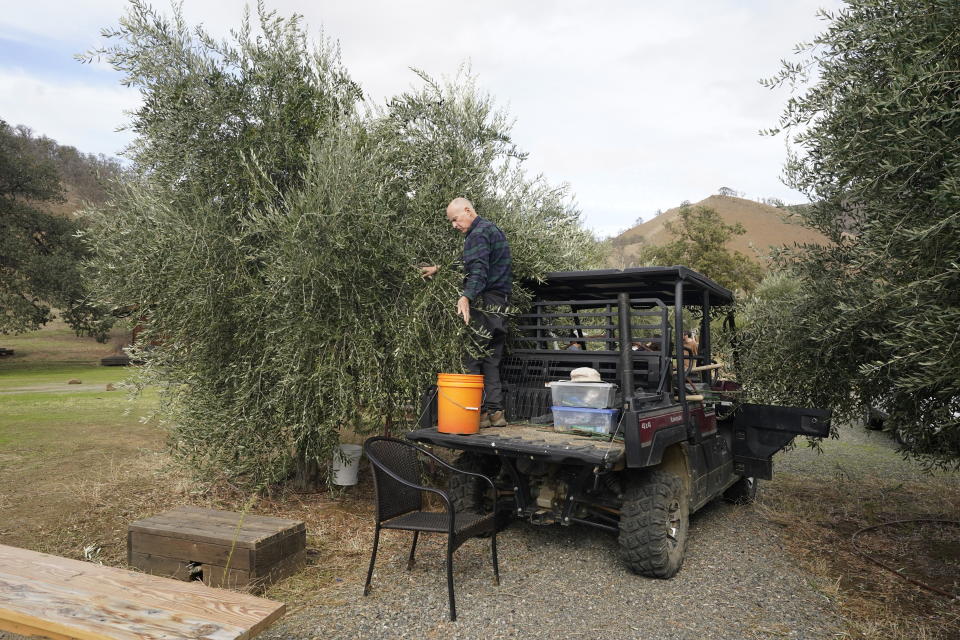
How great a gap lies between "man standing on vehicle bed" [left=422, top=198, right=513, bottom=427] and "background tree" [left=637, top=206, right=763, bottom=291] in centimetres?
2651

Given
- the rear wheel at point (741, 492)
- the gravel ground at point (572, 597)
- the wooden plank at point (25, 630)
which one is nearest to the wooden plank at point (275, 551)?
the gravel ground at point (572, 597)

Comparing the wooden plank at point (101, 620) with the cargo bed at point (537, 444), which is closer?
the wooden plank at point (101, 620)

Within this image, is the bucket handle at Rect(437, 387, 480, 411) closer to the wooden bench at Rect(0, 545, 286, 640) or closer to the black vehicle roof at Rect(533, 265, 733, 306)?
the black vehicle roof at Rect(533, 265, 733, 306)

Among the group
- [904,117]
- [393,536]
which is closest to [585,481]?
[393,536]

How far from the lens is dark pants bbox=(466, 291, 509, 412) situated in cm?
538

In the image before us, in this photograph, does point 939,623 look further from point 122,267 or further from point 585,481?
point 122,267

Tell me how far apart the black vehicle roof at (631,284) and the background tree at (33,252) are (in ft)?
76.7

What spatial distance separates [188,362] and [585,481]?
4001 mm

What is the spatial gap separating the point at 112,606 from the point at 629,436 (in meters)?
2.92

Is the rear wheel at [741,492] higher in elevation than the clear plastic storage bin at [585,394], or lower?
lower

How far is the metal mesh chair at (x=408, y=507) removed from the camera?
3805 millimetres

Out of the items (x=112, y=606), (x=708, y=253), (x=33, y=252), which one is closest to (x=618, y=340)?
(x=112, y=606)

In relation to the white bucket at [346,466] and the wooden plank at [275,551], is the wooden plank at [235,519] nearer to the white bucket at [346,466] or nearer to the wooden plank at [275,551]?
the wooden plank at [275,551]

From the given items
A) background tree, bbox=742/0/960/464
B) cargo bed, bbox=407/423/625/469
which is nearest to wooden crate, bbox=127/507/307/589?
cargo bed, bbox=407/423/625/469
